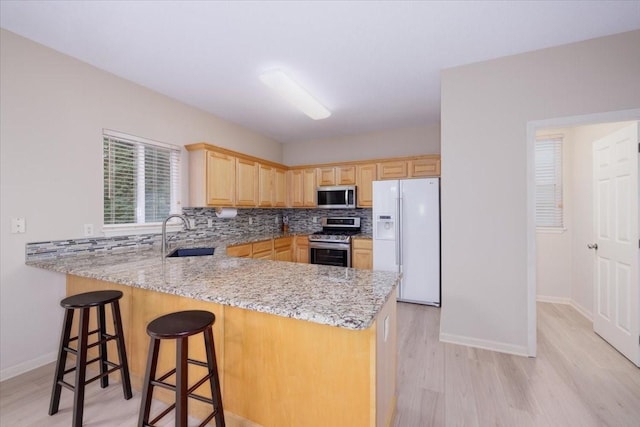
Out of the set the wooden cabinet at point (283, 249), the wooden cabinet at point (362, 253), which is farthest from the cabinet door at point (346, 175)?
the wooden cabinet at point (283, 249)

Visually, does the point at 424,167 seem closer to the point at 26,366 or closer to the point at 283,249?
the point at 283,249

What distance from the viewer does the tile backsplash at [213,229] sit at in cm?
234

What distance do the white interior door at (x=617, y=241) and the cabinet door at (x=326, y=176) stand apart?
328cm

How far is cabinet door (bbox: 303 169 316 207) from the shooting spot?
489cm

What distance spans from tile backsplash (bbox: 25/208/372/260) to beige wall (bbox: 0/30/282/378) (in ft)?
0.34

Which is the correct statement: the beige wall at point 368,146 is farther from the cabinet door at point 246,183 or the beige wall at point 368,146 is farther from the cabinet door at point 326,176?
the cabinet door at point 246,183


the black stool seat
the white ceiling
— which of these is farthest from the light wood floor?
the white ceiling

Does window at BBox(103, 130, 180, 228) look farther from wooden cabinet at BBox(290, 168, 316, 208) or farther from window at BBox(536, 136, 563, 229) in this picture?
window at BBox(536, 136, 563, 229)

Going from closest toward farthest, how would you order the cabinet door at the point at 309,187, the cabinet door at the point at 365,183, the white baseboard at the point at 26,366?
the white baseboard at the point at 26,366 < the cabinet door at the point at 365,183 < the cabinet door at the point at 309,187

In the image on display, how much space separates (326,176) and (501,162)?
284cm

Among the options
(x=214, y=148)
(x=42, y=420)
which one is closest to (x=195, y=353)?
(x=42, y=420)

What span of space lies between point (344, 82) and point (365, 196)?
2010 mm

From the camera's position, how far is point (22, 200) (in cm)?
210

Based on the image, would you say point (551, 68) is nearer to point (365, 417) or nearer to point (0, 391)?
point (365, 417)
